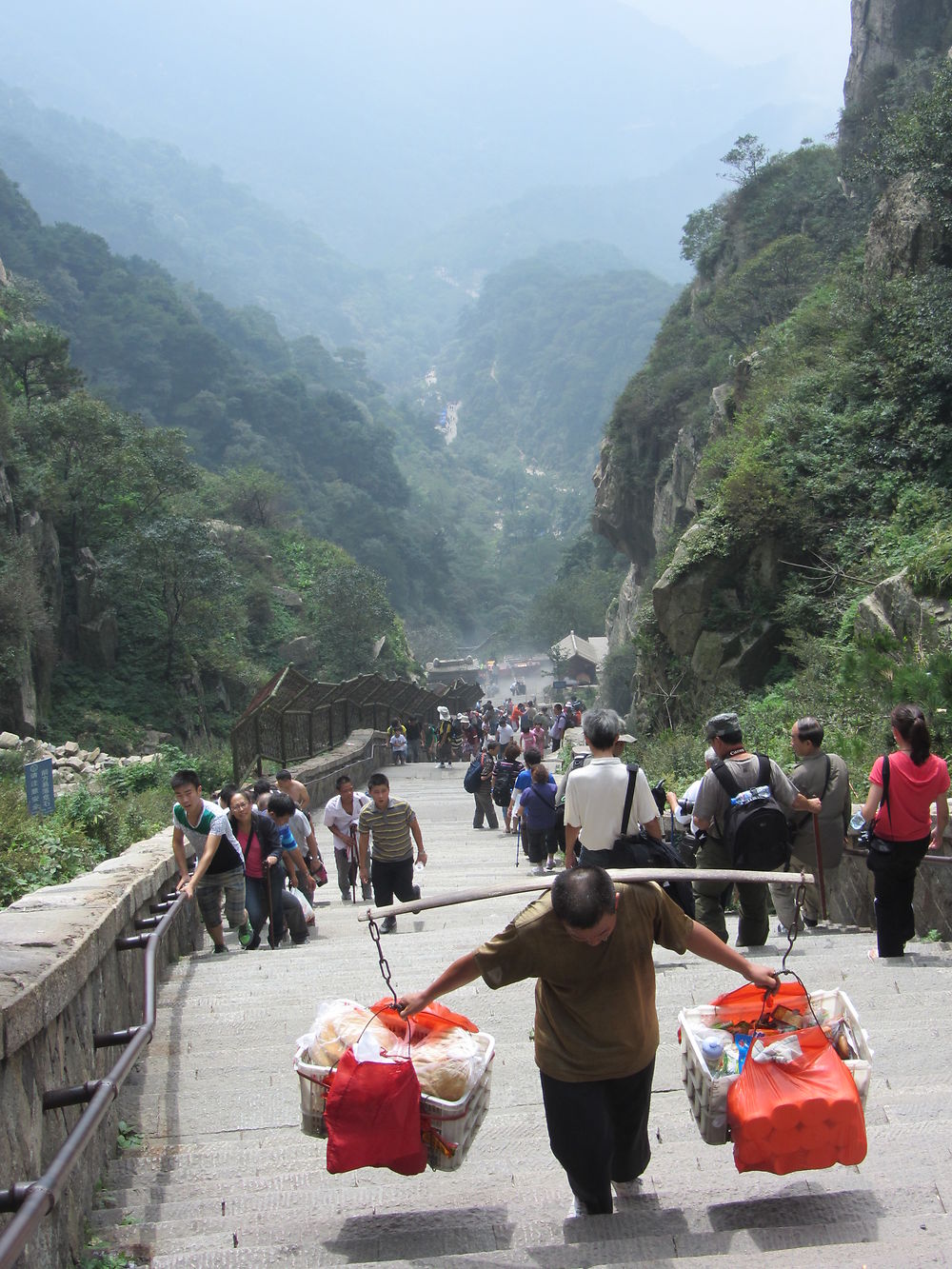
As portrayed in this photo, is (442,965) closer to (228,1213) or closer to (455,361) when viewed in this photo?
(228,1213)

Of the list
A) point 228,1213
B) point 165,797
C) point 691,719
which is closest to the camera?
point 228,1213

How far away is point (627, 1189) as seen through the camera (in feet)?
11.8

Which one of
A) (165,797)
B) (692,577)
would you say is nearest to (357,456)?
(692,577)

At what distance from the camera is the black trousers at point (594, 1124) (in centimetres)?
337

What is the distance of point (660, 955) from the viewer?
6.64 m

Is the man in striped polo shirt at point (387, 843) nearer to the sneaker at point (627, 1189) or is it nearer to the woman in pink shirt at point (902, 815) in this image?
the woman in pink shirt at point (902, 815)

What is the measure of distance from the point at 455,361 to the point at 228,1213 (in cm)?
19247

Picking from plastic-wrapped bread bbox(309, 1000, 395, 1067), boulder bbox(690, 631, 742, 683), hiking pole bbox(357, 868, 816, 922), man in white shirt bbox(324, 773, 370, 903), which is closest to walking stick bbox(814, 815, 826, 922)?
hiking pole bbox(357, 868, 816, 922)

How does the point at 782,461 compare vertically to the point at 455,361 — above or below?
below

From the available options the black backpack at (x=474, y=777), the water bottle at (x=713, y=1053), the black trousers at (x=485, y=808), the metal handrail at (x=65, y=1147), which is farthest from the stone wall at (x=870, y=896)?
the black trousers at (x=485, y=808)

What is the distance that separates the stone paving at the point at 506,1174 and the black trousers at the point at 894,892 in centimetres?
16

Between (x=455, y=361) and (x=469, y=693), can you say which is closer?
(x=469, y=693)

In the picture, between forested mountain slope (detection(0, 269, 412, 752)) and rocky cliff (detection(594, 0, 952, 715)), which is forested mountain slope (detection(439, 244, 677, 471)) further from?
forested mountain slope (detection(0, 269, 412, 752))

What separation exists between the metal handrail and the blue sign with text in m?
6.42
